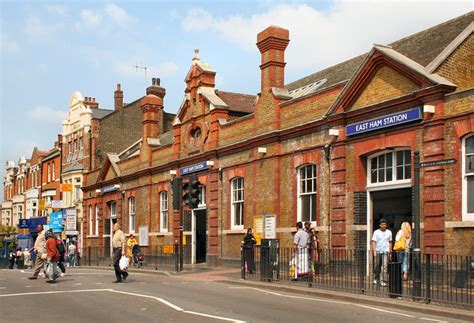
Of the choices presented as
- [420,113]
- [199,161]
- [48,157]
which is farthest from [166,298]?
[48,157]

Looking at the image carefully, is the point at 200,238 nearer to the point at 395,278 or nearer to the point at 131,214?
the point at 131,214

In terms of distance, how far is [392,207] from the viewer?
1980 centimetres

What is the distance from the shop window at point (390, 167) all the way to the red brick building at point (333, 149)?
0.03 meters

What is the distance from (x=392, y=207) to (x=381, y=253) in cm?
407

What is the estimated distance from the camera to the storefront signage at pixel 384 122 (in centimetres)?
1812

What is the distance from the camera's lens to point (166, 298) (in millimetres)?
14766

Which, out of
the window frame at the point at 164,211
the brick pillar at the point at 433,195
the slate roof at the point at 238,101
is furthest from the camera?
the window frame at the point at 164,211

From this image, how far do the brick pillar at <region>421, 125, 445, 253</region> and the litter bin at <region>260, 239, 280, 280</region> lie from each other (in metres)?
4.23

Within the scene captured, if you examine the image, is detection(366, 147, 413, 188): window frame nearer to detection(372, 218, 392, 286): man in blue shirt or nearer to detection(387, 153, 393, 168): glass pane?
detection(387, 153, 393, 168): glass pane

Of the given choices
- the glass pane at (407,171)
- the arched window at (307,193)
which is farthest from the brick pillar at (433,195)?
the arched window at (307,193)

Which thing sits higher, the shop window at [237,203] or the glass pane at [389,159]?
the glass pane at [389,159]

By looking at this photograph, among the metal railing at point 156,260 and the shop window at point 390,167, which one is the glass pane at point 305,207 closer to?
the shop window at point 390,167

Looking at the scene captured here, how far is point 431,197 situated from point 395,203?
222cm

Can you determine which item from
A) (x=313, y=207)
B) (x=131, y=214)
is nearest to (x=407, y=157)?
(x=313, y=207)
